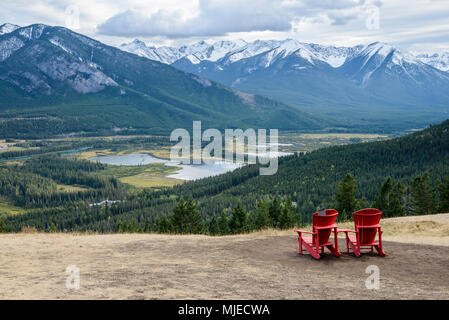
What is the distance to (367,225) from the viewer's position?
839 inches

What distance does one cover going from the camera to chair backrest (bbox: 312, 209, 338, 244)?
20.6 m

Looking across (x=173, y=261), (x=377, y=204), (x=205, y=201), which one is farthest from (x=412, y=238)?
(x=205, y=201)

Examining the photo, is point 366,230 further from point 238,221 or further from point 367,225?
point 238,221

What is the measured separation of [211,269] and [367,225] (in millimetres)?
8594

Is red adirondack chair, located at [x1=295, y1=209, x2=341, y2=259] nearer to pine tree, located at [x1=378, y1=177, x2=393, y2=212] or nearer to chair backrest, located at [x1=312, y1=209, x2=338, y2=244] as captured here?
chair backrest, located at [x1=312, y1=209, x2=338, y2=244]

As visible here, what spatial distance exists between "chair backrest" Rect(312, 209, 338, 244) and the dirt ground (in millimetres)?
1098

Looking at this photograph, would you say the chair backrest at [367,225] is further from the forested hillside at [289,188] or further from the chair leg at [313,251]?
the forested hillside at [289,188]

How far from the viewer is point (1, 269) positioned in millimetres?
18500

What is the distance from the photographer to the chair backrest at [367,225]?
21.2 metres

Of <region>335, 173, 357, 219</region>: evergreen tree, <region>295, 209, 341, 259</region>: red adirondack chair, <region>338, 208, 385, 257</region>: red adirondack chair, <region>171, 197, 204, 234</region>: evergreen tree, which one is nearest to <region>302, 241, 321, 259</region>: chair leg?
<region>295, 209, 341, 259</region>: red adirondack chair

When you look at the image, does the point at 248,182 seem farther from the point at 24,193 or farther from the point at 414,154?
the point at 24,193

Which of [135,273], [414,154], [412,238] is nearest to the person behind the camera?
[135,273]

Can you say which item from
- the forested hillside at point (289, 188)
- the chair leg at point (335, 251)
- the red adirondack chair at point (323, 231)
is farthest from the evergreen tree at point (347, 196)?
the red adirondack chair at point (323, 231)
